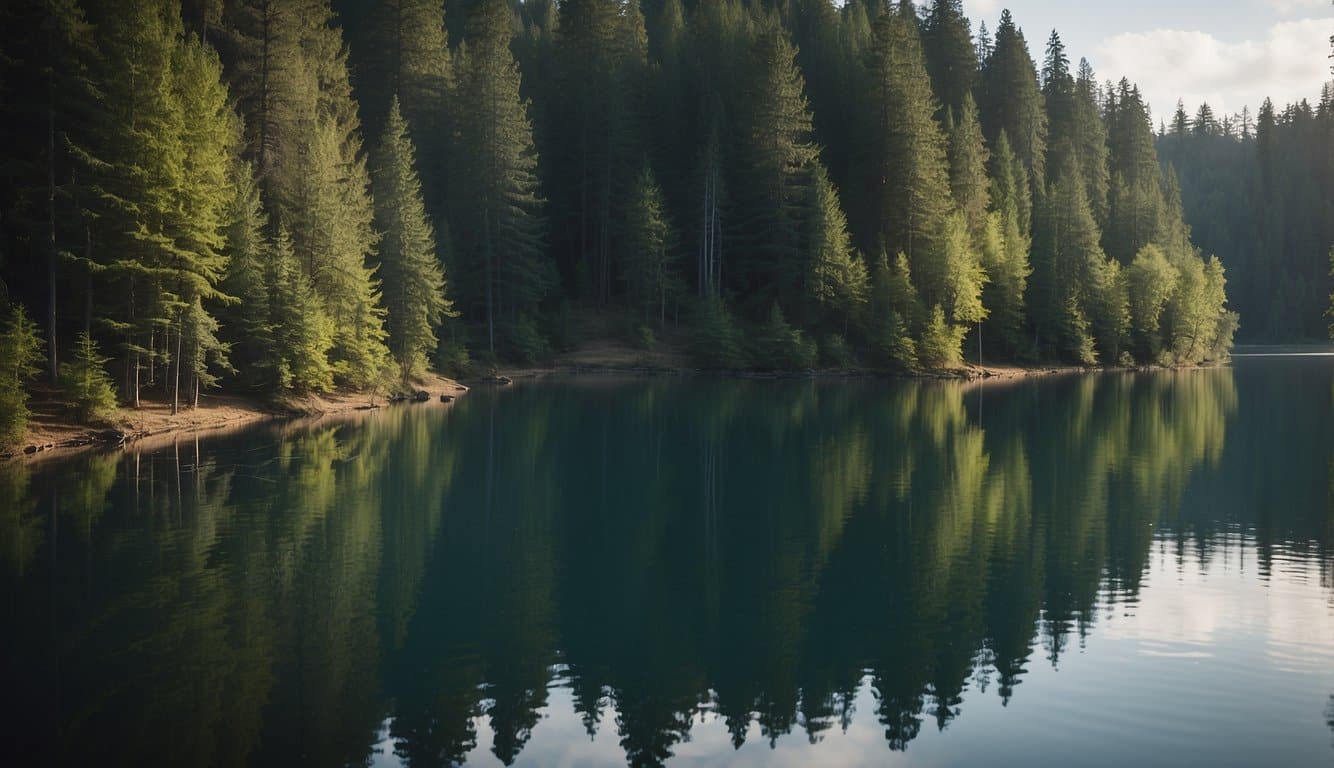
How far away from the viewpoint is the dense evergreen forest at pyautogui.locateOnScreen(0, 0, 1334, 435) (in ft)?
104

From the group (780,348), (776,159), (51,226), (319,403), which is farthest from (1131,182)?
(51,226)

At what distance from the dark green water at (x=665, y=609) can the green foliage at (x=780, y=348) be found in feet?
122

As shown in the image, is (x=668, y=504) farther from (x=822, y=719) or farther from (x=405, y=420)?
(x=405, y=420)

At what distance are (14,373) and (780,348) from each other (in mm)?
46907

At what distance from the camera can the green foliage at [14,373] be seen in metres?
25.6

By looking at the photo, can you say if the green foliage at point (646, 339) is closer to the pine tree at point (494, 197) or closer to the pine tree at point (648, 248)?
the pine tree at point (648, 248)

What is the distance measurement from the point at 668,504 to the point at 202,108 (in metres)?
22.3

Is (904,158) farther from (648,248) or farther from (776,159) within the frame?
(648,248)

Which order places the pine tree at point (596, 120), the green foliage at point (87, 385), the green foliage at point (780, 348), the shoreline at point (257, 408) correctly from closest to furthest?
the shoreline at point (257, 408)
the green foliage at point (87, 385)
the green foliage at point (780, 348)
the pine tree at point (596, 120)

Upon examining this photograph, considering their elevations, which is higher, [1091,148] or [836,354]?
[1091,148]

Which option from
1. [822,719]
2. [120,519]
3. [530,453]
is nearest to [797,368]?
[530,453]

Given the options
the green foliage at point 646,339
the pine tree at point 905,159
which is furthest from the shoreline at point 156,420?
the pine tree at point 905,159

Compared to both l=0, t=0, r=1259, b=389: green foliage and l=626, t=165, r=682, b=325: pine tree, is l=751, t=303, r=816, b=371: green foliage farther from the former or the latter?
l=626, t=165, r=682, b=325: pine tree

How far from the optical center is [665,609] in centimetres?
1392
